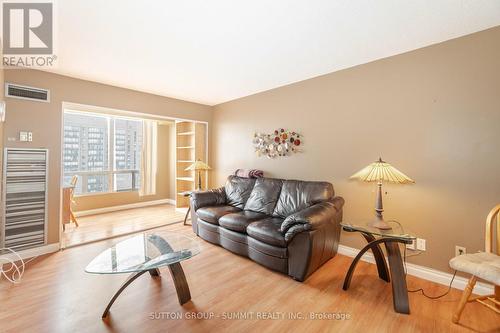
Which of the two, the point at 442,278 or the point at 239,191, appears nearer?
the point at 442,278

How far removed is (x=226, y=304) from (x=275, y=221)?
1.11 meters

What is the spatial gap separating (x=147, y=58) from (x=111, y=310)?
255 centimetres

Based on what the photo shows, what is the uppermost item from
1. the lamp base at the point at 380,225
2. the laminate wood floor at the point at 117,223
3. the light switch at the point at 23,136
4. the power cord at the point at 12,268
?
the light switch at the point at 23,136

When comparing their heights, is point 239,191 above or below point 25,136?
below

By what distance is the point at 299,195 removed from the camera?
117 inches

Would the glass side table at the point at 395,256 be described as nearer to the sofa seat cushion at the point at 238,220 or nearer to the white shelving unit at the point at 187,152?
the sofa seat cushion at the point at 238,220

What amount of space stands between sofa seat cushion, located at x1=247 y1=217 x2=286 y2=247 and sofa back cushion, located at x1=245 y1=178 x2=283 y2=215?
16.7 inches

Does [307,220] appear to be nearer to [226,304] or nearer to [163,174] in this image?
[226,304]

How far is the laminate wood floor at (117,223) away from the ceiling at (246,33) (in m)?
2.36

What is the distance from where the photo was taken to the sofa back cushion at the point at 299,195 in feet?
9.29

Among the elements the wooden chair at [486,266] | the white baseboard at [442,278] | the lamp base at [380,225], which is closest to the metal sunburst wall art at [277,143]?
the lamp base at [380,225]

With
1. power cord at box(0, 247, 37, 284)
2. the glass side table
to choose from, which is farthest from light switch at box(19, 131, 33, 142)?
the glass side table

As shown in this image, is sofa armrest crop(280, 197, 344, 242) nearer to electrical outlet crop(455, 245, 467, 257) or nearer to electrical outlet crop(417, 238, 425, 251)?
electrical outlet crop(417, 238, 425, 251)

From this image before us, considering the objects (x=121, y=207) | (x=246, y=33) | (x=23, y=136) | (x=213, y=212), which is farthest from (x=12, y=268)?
(x=246, y=33)
